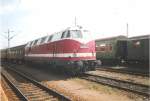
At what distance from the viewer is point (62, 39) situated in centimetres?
1653

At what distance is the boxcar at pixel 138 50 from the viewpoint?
20.4 m

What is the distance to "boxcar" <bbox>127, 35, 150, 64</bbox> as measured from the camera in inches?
805

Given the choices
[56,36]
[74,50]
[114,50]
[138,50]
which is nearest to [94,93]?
[74,50]

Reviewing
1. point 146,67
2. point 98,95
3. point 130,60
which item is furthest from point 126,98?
point 130,60

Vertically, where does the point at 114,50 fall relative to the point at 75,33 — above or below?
below

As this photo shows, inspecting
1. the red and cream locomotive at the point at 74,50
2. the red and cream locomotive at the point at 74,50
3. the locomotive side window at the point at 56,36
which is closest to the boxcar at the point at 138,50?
the red and cream locomotive at the point at 74,50

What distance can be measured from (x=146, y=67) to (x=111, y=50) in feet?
15.8

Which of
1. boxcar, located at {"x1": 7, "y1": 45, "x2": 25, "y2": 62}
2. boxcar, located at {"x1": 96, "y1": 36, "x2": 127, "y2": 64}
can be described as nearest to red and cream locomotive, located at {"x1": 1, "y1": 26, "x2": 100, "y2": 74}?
boxcar, located at {"x1": 96, "y1": 36, "x2": 127, "y2": 64}

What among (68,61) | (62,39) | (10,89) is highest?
(62,39)

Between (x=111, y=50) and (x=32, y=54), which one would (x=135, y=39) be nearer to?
(x=111, y=50)

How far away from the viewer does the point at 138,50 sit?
21438 millimetres

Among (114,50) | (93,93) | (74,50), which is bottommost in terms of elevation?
(93,93)

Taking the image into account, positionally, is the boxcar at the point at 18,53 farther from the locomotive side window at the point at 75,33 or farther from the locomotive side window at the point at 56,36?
the locomotive side window at the point at 75,33

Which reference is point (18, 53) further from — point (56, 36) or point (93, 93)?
point (93, 93)
